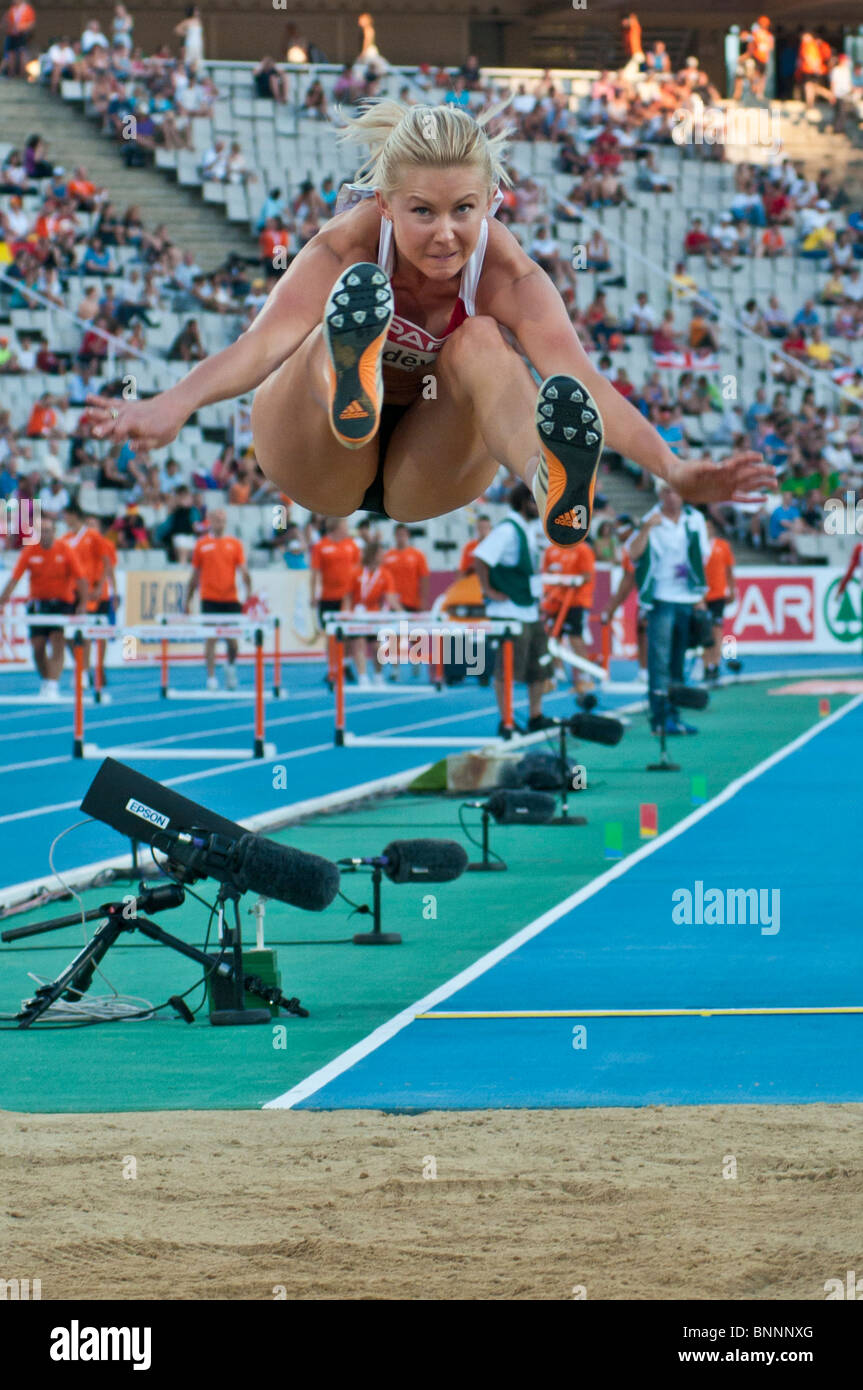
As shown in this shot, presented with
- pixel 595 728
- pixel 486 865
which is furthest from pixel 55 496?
pixel 486 865

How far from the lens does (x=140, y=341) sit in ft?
95.8

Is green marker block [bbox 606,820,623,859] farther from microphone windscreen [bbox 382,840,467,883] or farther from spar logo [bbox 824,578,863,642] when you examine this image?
spar logo [bbox 824,578,863,642]

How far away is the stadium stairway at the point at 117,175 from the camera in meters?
32.4

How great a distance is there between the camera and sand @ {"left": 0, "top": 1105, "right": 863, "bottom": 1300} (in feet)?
17.5

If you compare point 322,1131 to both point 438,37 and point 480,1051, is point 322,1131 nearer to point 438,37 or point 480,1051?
point 480,1051

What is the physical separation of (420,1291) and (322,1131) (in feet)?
4.62

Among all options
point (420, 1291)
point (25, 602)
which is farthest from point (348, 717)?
point (420, 1291)

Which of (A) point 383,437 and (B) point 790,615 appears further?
(B) point 790,615

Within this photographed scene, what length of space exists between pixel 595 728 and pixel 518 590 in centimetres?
443

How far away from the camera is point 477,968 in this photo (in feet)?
29.7

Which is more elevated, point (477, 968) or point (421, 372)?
point (421, 372)

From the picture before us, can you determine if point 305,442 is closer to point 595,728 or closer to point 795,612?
point 595,728

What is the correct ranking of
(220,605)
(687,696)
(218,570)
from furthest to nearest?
(220,605), (218,570), (687,696)

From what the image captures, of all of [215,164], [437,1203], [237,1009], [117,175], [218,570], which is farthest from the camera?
[117,175]
